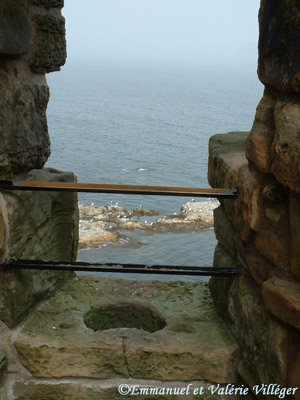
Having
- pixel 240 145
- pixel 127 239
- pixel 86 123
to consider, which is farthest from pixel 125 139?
pixel 240 145

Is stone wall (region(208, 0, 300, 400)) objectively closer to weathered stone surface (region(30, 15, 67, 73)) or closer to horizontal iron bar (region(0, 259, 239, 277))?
horizontal iron bar (region(0, 259, 239, 277))

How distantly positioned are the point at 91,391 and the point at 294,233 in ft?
3.41

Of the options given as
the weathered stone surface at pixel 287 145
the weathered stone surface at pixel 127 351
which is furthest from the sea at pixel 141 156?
the weathered stone surface at pixel 287 145

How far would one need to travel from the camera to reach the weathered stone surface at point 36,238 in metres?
2.41

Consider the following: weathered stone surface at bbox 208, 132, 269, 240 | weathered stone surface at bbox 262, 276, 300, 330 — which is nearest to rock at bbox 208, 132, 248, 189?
weathered stone surface at bbox 208, 132, 269, 240

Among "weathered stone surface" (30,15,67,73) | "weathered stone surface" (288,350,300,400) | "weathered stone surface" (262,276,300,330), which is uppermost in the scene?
"weathered stone surface" (30,15,67,73)

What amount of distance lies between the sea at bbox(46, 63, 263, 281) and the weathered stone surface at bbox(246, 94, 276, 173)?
2523mm

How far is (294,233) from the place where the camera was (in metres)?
1.95

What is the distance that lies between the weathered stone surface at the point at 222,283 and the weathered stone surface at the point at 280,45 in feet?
2.62

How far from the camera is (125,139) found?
1501cm

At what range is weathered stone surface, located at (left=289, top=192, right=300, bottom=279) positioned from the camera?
6.31 feet

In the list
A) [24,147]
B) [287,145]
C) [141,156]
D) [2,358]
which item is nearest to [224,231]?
[287,145]

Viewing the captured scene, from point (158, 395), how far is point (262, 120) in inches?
44.9

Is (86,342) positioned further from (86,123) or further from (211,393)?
(86,123)
